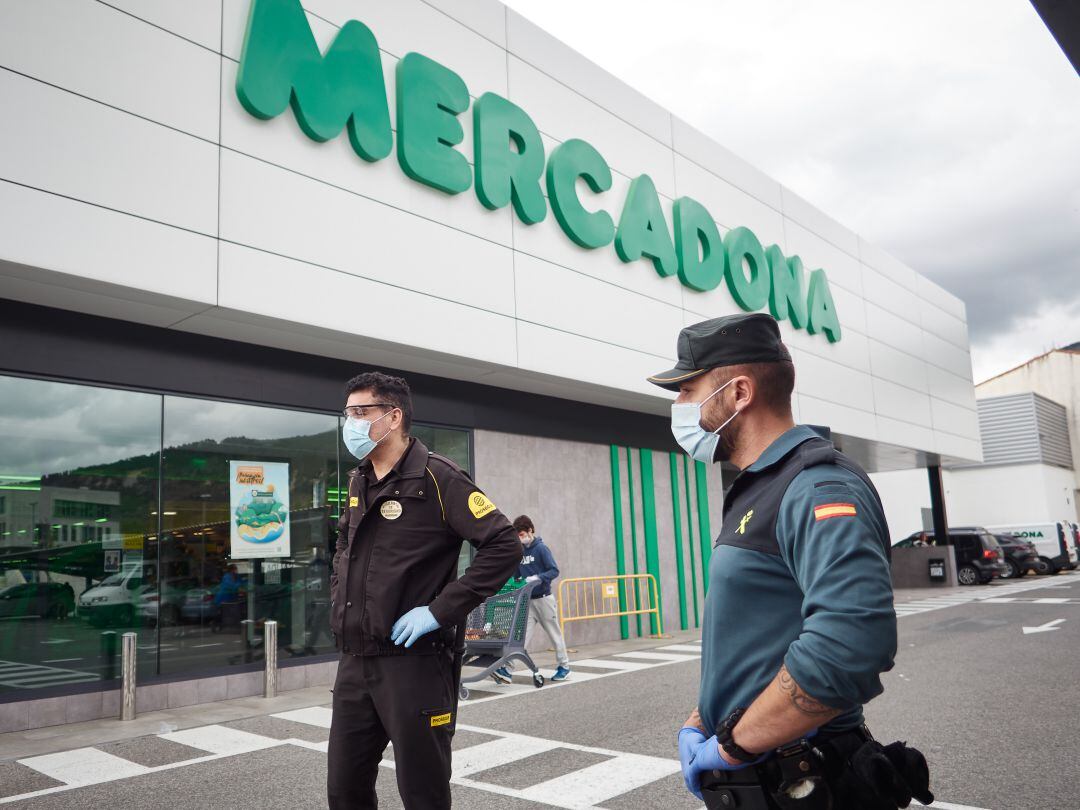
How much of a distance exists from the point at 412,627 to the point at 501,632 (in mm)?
6963

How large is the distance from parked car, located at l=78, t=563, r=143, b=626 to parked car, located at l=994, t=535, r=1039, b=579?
29066 mm

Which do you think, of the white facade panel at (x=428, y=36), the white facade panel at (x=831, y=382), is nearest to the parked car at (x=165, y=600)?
the white facade panel at (x=428, y=36)

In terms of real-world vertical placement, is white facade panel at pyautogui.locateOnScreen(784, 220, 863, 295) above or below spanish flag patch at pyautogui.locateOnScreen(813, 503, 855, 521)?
above

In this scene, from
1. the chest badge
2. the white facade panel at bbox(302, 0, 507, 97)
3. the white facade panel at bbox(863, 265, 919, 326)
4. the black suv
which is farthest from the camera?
the black suv

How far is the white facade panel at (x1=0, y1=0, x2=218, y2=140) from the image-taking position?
813cm

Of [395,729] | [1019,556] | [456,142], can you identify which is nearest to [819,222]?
[456,142]

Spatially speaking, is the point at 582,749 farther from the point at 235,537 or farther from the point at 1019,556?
the point at 1019,556

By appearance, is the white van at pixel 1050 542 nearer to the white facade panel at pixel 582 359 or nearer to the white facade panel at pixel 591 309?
the white facade panel at pixel 591 309

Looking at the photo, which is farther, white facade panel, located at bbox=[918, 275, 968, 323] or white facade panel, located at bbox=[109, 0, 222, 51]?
white facade panel, located at bbox=[918, 275, 968, 323]

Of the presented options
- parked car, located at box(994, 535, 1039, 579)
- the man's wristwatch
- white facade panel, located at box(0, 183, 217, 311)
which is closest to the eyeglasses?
the man's wristwatch

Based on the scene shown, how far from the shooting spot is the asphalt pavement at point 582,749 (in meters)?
5.56

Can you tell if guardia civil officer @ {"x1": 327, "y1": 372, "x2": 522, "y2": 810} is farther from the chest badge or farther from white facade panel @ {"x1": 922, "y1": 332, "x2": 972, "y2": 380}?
white facade panel @ {"x1": 922, "y1": 332, "x2": 972, "y2": 380}

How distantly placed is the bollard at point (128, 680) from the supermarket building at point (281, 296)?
1.01 feet

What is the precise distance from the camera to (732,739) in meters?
1.95
